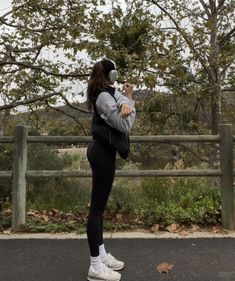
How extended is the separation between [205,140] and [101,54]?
264cm

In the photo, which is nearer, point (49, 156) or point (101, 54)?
point (101, 54)

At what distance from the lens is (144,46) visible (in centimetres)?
733

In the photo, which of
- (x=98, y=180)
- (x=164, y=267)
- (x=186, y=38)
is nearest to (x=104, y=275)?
(x=164, y=267)

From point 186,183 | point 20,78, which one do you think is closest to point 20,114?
point 20,78

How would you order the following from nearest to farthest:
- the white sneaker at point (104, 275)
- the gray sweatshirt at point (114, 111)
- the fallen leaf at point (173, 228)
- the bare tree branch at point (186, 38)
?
the gray sweatshirt at point (114, 111) → the white sneaker at point (104, 275) → the fallen leaf at point (173, 228) → the bare tree branch at point (186, 38)

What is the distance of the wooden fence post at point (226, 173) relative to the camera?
4926mm

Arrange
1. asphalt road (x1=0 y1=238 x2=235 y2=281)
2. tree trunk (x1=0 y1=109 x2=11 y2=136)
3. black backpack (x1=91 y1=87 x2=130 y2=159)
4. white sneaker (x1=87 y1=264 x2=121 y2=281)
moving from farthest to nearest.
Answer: tree trunk (x1=0 y1=109 x2=11 y2=136), asphalt road (x1=0 y1=238 x2=235 y2=281), white sneaker (x1=87 y1=264 x2=121 y2=281), black backpack (x1=91 y1=87 x2=130 y2=159)

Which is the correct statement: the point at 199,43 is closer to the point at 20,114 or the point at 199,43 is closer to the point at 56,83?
the point at 56,83

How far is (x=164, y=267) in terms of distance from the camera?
3740 millimetres

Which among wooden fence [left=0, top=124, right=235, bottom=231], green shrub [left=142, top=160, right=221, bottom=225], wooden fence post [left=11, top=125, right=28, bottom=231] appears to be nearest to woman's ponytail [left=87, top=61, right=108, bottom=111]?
wooden fence [left=0, top=124, right=235, bottom=231]

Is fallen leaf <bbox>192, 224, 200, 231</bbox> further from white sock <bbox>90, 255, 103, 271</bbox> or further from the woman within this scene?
white sock <bbox>90, 255, 103, 271</bbox>

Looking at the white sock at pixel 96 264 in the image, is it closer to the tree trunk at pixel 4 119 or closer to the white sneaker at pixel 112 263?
the white sneaker at pixel 112 263

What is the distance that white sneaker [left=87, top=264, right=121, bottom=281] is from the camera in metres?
3.36

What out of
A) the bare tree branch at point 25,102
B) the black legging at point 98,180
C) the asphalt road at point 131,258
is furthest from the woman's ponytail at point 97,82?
the bare tree branch at point 25,102
